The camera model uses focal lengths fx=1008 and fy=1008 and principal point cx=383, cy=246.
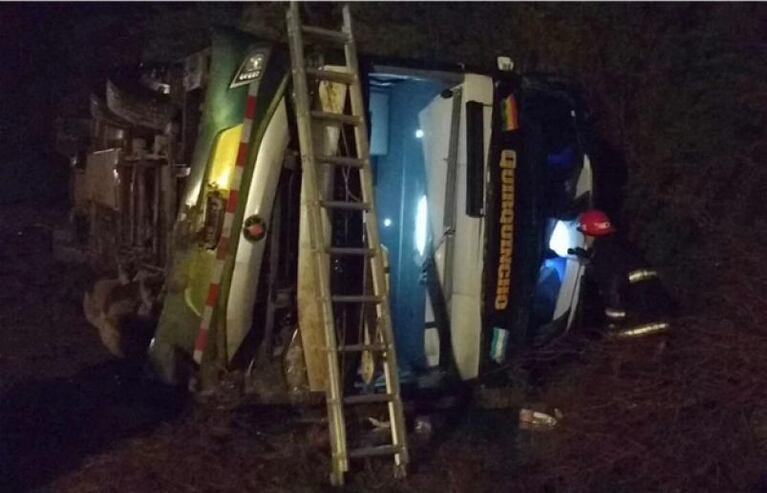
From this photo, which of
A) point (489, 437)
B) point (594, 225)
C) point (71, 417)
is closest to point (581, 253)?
point (594, 225)

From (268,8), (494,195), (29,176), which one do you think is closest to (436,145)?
(494,195)

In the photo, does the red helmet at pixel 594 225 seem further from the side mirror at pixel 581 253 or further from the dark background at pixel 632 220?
the dark background at pixel 632 220

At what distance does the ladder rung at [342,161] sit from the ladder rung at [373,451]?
1432 millimetres

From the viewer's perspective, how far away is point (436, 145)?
5879mm

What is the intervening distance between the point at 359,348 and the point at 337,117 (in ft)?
3.88

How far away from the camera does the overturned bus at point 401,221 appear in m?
5.11

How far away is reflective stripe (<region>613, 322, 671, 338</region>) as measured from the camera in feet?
18.3

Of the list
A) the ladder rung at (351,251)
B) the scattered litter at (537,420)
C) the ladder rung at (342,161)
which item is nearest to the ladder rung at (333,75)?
the ladder rung at (342,161)

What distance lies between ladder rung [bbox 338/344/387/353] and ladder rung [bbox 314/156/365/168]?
0.92m

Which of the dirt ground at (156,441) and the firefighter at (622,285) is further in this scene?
the firefighter at (622,285)

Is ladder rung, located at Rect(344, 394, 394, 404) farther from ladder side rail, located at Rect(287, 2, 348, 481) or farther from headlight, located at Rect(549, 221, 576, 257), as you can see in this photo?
headlight, located at Rect(549, 221, 576, 257)

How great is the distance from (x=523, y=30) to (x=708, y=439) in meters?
4.38

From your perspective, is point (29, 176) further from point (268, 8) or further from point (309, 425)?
point (309, 425)

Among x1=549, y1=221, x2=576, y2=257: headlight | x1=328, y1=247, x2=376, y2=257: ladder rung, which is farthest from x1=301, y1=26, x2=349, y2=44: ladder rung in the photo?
x1=549, y1=221, x2=576, y2=257: headlight
